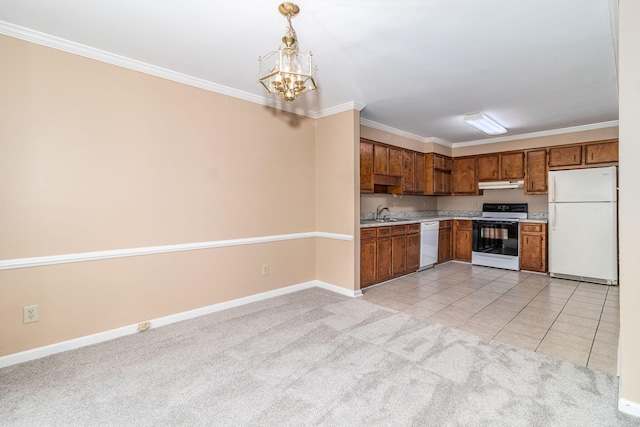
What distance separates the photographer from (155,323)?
3.05m

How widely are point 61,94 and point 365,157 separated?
3.56 metres

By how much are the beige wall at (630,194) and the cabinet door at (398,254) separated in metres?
3.07

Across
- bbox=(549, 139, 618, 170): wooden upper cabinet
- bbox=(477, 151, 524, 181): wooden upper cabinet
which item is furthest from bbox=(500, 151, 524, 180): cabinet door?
bbox=(549, 139, 618, 170): wooden upper cabinet

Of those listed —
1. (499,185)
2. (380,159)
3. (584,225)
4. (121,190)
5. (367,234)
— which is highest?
(380,159)

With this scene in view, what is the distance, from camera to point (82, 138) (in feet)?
8.68

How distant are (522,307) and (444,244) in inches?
101

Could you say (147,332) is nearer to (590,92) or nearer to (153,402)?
(153,402)

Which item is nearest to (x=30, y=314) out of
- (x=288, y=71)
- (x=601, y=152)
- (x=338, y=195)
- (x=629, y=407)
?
(x=288, y=71)

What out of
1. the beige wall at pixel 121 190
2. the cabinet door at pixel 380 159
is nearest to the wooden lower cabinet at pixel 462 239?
the cabinet door at pixel 380 159

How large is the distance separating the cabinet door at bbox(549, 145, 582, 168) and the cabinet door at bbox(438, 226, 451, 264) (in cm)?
208

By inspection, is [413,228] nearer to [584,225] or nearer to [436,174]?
[436,174]

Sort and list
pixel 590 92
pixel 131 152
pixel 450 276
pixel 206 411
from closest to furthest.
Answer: pixel 206 411 → pixel 131 152 → pixel 590 92 → pixel 450 276

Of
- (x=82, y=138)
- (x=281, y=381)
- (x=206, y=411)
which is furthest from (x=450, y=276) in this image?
(x=82, y=138)

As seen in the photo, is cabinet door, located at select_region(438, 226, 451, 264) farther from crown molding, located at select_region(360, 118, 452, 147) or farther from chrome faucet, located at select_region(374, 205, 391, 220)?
crown molding, located at select_region(360, 118, 452, 147)
